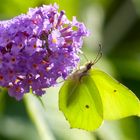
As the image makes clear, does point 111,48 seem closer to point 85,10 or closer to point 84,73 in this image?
point 85,10

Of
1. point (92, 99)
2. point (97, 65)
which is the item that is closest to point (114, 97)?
point (92, 99)

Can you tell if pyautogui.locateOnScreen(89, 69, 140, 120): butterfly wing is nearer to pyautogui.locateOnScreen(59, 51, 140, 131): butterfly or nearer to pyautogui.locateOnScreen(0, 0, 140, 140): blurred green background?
pyautogui.locateOnScreen(59, 51, 140, 131): butterfly

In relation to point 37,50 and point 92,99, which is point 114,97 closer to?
point 92,99

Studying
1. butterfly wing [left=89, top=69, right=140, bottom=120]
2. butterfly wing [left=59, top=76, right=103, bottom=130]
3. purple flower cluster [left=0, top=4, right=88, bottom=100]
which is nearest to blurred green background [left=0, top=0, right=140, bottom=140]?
butterfly wing [left=59, top=76, right=103, bottom=130]

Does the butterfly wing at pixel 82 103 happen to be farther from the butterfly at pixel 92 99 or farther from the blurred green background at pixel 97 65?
the blurred green background at pixel 97 65

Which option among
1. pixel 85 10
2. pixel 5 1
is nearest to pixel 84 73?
pixel 5 1

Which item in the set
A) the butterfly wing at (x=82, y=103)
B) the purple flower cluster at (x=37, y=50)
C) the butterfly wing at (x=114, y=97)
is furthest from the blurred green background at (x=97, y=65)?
the purple flower cluster at (x=37, y=50)
